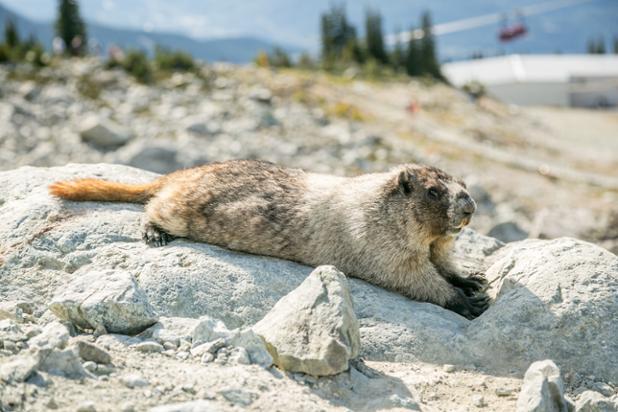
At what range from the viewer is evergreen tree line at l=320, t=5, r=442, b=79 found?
70500 millimetres

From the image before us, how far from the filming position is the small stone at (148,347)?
241 inches

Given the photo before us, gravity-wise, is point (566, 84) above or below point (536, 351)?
below

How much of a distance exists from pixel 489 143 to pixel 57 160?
2219 centimetres

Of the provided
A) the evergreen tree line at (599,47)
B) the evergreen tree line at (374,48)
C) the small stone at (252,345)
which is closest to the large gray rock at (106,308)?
the small stone at (252,345)

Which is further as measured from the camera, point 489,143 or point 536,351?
point 489,143

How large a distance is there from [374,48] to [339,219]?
66.2 m

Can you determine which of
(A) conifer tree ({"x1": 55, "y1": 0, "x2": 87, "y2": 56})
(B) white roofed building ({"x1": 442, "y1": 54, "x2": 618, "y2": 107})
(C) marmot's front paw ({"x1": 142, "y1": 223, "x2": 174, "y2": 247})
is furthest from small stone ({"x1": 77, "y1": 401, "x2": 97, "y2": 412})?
(B) white roofed building ({"x1": 442, "y1": 54, "x2": 618, "y2": 107})

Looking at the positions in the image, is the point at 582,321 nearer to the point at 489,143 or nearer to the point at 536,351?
the point at 536,351

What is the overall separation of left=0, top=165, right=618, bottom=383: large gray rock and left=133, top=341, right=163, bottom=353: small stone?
Result: 1079 millimetres

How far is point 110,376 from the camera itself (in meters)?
5.53

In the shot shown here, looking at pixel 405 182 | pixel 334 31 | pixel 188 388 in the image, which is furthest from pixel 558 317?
pixel 334 31

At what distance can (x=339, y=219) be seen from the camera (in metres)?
8.37

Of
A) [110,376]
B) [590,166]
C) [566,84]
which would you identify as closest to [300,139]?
[590,166]

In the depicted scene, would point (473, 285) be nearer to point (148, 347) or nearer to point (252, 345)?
point (252, 345)
